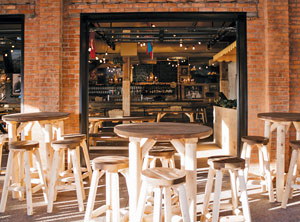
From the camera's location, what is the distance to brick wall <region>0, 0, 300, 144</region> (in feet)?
16.1

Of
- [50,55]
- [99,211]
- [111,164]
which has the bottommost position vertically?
[99,211]

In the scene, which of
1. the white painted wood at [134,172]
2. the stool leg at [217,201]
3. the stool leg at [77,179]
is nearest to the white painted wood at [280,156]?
the stool leg at [217,201]

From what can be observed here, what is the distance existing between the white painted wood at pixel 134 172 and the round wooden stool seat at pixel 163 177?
24 cm

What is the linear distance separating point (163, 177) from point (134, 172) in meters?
0.45

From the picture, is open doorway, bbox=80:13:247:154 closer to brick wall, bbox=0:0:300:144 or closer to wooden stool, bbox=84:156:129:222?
brick wall, bbox=0:0:300:144

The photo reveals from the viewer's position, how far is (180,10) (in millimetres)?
4996

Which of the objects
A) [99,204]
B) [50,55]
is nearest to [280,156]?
[99,204]

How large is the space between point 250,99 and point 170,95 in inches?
438

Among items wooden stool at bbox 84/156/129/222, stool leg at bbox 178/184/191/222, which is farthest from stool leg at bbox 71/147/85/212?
stool leg at bbox 178/184/191/222

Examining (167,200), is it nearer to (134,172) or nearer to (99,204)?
(134,172)

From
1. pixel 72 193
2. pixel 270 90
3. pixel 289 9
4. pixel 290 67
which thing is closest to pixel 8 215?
pixel 72 193

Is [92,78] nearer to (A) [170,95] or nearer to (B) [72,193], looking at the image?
(A) [170,95]

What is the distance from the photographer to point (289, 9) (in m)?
5.05

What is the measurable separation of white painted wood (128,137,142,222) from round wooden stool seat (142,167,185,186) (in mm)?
239
